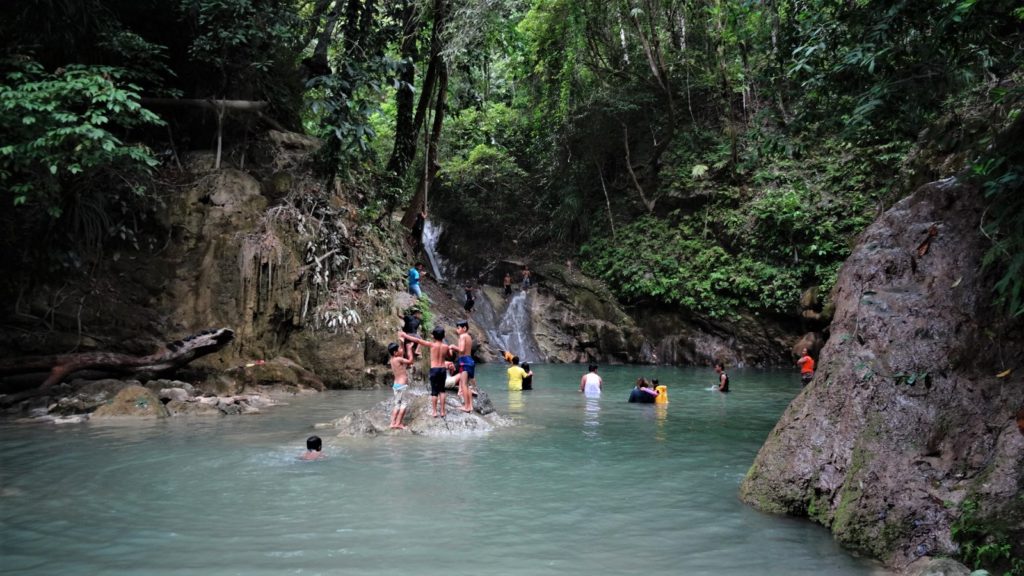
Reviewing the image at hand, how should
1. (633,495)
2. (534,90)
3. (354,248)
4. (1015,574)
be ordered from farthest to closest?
1. (534,90)
2. (354,248)
3. (633,495)
4. (1015,574)

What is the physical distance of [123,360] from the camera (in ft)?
39.2

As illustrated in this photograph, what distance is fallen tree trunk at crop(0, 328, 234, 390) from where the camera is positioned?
37.1 ft

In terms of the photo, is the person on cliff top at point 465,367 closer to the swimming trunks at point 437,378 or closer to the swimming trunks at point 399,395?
the swimming trunks at point 437,378

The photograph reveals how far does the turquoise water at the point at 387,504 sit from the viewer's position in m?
4.64

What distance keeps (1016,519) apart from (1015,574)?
0.37 metres

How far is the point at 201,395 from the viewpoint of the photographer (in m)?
12.1

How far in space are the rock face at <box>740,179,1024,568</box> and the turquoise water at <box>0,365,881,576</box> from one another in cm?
38

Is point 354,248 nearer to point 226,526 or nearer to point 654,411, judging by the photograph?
point 654,411

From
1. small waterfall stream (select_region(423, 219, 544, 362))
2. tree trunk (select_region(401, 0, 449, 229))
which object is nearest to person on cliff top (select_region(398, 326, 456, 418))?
tree trunk (select_region(401, 0, 449, 229))

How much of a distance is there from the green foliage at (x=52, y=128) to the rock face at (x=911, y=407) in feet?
33.9

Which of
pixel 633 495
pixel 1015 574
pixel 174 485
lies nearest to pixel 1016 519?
pixel 1015 574

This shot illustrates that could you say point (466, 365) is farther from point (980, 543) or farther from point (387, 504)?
point (980, 543)

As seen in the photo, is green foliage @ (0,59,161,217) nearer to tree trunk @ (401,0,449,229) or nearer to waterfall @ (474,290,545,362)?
tree trunk @ (401,0,449,229)

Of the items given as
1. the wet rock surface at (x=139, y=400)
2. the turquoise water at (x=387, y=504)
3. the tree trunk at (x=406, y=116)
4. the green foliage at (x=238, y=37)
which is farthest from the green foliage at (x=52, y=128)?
the tree trunk at (x=406, y=116)
